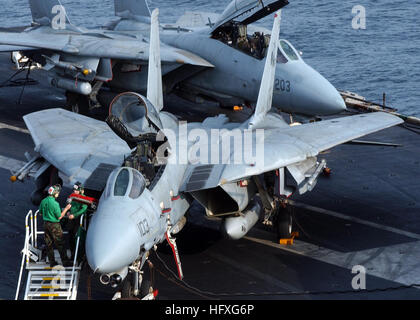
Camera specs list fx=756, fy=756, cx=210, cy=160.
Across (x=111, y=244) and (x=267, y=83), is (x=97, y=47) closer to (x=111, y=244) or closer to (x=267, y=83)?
(x=267, y=83)

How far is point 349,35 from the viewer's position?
5022cm

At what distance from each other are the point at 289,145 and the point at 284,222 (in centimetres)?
191

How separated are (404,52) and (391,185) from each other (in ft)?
83.1

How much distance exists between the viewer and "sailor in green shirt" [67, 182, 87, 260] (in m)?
15.7

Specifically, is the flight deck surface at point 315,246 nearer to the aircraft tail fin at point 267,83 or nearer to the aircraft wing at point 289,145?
the aircraft wing at point 289,145

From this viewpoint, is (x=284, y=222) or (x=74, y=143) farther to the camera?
(x=74, y=143)

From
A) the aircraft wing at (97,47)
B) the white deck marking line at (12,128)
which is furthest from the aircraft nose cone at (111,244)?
the white deck marking line at (12,128)

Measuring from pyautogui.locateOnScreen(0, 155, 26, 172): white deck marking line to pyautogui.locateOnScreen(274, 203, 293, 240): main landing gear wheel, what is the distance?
9.31 metres

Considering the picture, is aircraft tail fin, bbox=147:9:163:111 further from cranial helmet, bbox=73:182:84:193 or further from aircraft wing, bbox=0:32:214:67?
cranial helmet, bbox=73:182:84:193

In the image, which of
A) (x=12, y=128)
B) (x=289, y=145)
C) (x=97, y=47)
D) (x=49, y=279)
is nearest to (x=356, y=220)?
(x=289, y=145)

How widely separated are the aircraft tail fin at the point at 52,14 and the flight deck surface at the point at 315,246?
314 inches

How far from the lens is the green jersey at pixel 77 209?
1564 centimetres

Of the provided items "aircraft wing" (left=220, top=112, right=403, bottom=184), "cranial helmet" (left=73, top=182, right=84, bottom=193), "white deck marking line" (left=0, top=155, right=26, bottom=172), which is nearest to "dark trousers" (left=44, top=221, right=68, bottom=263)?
"cranial helmet" (left=73, top=182, right=84, bottom=193)

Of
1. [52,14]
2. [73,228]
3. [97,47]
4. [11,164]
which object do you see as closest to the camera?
[73,228]
